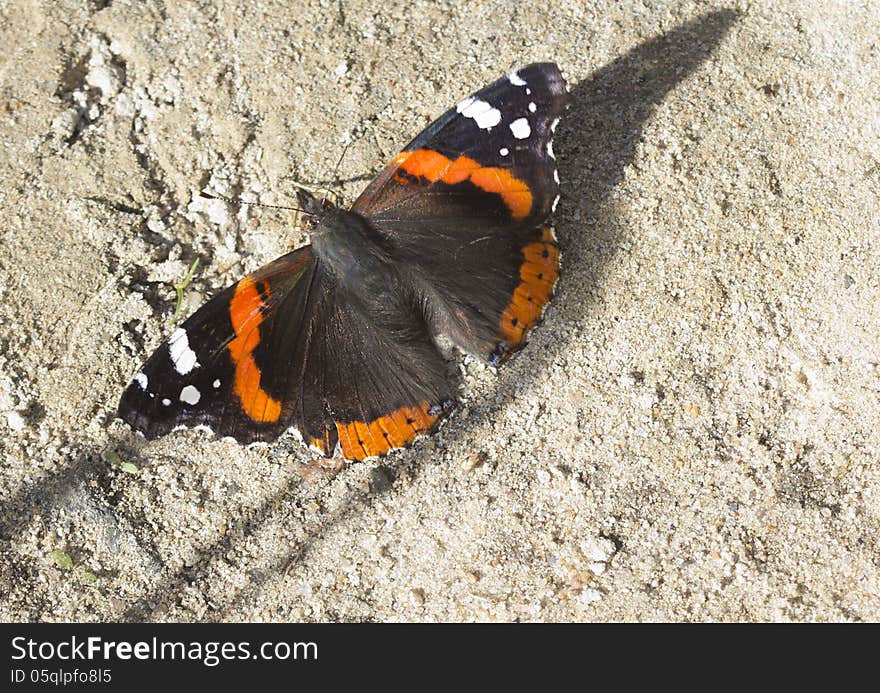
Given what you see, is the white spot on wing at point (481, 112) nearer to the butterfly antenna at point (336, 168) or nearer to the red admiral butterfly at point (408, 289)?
the red admiral butterfly at point (408, 289)

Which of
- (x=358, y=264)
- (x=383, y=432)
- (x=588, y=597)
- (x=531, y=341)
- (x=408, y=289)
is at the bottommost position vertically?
(x=588, y=597)

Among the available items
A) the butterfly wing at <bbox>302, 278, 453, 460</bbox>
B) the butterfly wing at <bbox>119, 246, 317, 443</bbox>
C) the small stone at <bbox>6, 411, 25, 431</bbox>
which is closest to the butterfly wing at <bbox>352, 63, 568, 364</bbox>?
the butterfly wing at <bbox>302, 278, 453, 460</bbox>

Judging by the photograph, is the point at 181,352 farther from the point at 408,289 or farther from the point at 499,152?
the point at 499,152

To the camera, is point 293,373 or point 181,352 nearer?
point 181,352

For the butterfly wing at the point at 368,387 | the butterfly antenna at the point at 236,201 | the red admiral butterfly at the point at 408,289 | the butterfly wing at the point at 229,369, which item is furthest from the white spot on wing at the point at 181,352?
the butterfly antenna at the point at 236,201

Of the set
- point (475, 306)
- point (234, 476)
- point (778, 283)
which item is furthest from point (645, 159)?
point (234, 476)

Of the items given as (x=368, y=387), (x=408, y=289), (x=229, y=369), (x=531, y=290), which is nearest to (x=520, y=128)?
(x=531, y=290)

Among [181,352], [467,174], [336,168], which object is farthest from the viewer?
[336,168]
